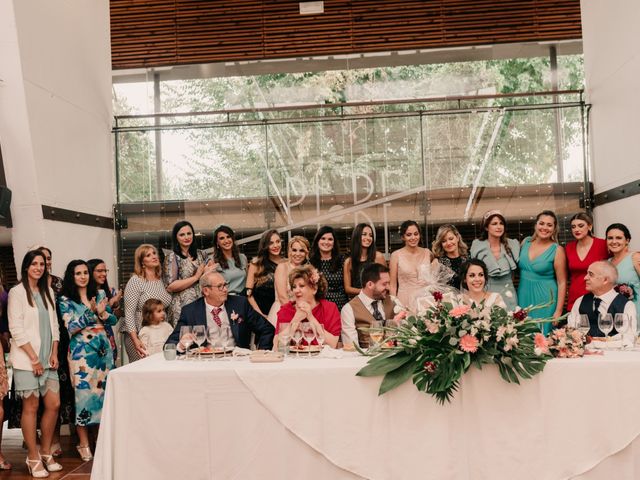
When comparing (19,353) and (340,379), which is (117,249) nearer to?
(19,353)

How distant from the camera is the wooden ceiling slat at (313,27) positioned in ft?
28.1

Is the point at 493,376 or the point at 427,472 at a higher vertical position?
the point at 493,376

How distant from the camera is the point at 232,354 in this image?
3836 millimetres

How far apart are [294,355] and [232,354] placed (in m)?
0.35

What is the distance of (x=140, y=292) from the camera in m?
5.70

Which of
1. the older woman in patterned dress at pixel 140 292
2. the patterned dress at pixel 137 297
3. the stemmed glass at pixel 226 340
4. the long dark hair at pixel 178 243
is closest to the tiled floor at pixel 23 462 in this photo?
the older woman in patterned dress at pixel 140 292

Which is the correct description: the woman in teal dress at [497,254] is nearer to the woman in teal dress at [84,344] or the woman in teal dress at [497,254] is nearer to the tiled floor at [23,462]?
the woman in teal dress at [84,344]

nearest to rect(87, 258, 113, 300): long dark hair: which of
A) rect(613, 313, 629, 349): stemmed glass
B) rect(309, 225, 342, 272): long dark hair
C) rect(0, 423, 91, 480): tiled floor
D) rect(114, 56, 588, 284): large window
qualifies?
rect(0, 423, 91, 480): tiled floor

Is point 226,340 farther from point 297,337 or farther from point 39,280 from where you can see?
point 39,280

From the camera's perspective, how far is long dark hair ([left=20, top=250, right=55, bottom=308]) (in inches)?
193

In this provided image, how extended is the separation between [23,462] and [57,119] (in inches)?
118

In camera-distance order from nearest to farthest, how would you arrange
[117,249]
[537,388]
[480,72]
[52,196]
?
[537,388] → [52,196] → [117,249] → [480,72]

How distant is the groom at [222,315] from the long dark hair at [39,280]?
3.92 ft

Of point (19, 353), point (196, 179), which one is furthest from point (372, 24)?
point (19, 353)
